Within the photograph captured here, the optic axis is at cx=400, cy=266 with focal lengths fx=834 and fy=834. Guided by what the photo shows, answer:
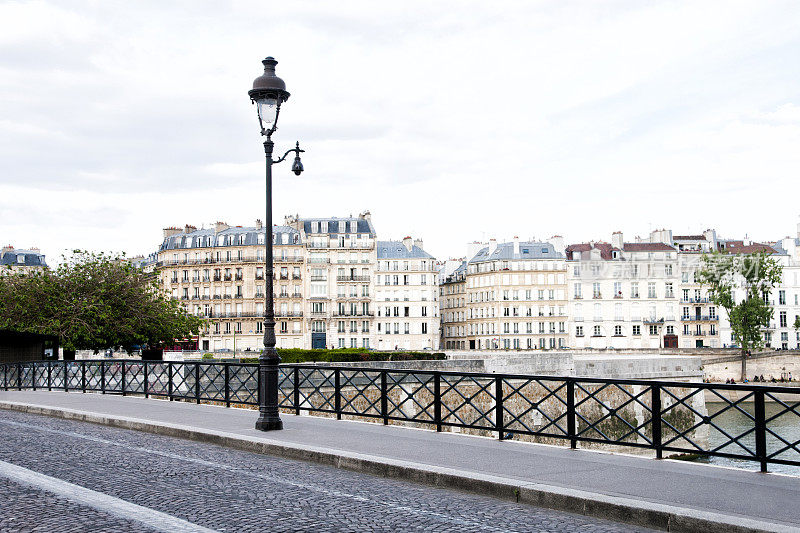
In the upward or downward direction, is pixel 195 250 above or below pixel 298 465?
above

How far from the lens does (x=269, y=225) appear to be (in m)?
13.3

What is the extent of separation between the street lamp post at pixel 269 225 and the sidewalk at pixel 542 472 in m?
0.41

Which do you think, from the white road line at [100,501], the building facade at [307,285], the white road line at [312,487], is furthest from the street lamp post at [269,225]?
the building facade at [307,285]

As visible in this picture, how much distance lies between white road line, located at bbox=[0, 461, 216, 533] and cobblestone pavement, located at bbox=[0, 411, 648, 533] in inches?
4.0

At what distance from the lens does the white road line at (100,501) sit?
22.3ft

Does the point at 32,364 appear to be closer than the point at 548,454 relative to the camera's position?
No

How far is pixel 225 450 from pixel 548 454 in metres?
4.56

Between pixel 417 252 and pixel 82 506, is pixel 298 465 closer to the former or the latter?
pixel 82 506

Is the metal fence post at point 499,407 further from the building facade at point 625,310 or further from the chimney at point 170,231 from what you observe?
the chimney at point 170,231

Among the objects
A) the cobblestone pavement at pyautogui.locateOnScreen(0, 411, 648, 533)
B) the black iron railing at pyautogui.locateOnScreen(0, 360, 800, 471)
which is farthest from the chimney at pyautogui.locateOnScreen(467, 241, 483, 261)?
the cobblestone pavement at pyautogui.locateOnScreen(0, 411, 648, 533)

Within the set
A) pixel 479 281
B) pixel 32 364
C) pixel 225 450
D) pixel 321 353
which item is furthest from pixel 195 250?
pixel 225 450

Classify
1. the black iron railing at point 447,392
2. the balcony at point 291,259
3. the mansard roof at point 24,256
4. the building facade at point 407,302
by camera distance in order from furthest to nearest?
the mansard roof at point 24,256 < the building facade at point 407,302 < the balcony at point 291,259 < the black iron railing at point 447,392

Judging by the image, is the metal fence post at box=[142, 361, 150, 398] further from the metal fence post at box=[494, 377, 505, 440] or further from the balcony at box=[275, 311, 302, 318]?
the balcony at box=[275, 311, 302, 318]

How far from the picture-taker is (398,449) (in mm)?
10820
